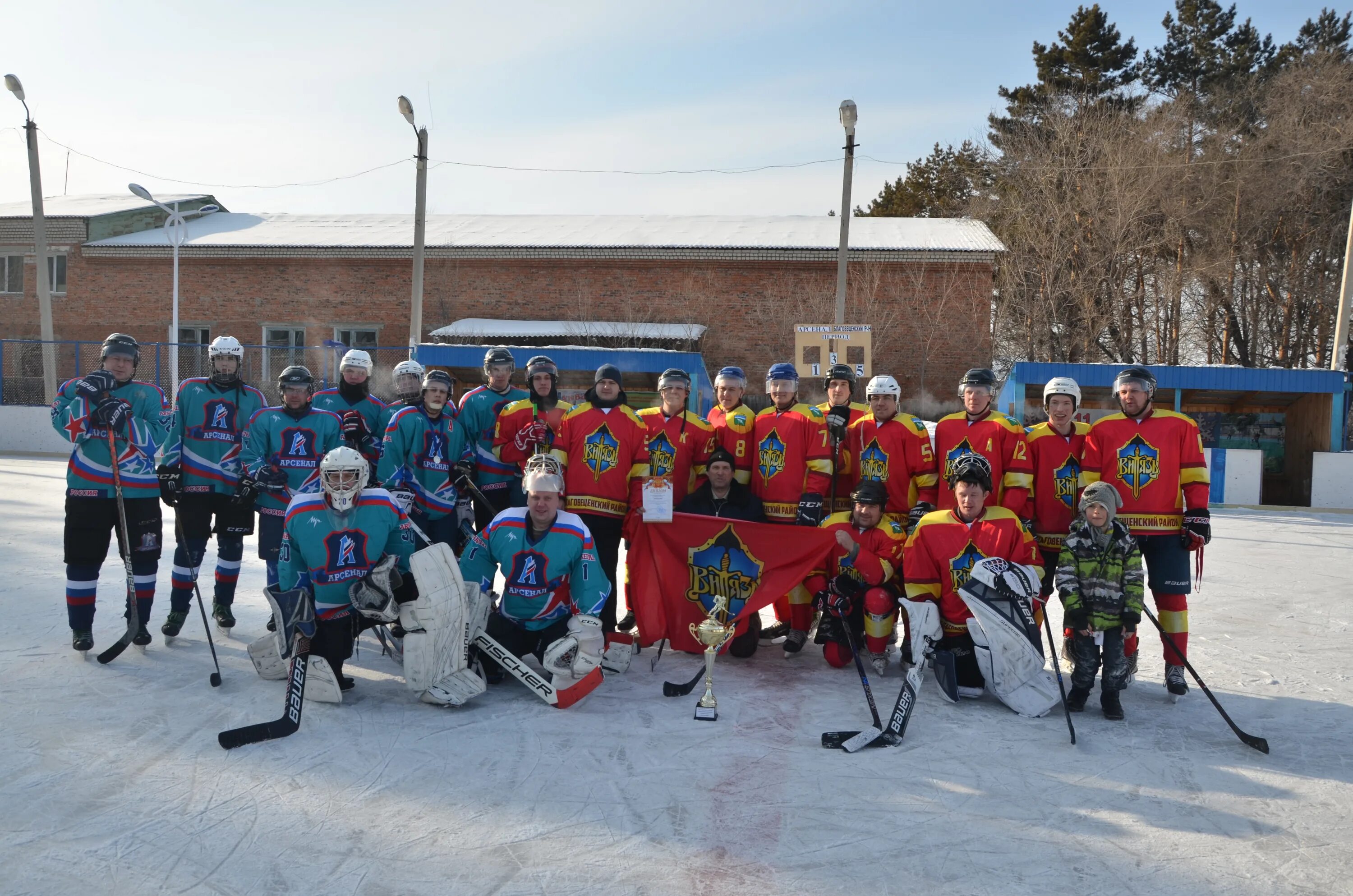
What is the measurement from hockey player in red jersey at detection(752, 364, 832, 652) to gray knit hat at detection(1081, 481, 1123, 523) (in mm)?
1569

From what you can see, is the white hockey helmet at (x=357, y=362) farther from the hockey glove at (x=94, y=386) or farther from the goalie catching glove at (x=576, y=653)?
the goalie catching glove at (x=576, y=653)

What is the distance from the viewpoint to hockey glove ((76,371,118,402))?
5.02 m

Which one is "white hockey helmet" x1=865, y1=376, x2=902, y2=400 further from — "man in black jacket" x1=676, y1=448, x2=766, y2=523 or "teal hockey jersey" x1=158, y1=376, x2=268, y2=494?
"teal hockey jersey" x1=158, y1=376, x2=268, y2=494

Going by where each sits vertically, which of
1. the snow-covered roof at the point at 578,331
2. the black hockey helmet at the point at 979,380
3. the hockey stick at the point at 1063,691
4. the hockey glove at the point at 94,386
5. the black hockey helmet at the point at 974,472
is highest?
the snow-covered roof at the point at 578,331

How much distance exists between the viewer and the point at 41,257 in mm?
21500

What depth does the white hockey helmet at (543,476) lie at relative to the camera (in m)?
4.67

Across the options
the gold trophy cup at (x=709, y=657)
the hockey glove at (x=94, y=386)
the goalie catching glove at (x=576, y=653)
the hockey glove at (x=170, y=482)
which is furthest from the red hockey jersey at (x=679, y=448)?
the hockey glove at (x=94, y=386)

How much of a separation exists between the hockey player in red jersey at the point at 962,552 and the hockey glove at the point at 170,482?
4.24 meters

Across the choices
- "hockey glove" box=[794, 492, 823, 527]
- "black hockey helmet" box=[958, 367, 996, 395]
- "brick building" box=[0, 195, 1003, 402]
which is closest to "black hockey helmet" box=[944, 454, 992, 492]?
"black hockey helmet" box=[958, 367, 996, 395]

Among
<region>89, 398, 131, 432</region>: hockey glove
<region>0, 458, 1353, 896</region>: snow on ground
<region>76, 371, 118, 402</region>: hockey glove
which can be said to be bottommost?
<region>0, 458, 1353, 896</region>: snow on ground

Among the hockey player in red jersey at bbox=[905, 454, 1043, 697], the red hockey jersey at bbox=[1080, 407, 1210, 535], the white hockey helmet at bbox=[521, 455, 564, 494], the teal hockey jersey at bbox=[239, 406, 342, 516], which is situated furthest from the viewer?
the teal hockey jersey at bbox=[239, 406, 342, 516]

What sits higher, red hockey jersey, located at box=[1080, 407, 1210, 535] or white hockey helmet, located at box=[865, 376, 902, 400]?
white hockey helmet, located at box=[865, 376, 902, 400]

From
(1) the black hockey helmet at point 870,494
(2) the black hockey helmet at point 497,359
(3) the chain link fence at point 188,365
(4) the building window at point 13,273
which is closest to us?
(1) the black hockey helmet at point 870,494

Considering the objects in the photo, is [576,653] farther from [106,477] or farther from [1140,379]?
[1140,379]
